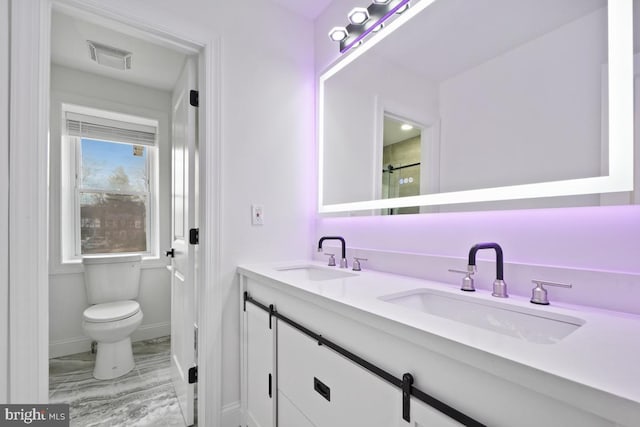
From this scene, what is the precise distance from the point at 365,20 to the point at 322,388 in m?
1.72

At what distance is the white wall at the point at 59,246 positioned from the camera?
233 centimetres

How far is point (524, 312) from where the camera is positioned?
79 centimetres

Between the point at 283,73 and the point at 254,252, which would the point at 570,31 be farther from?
the point at 254,252

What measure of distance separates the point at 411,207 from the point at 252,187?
2.91 ft

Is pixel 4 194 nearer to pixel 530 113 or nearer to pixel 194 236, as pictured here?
pixel 194 236

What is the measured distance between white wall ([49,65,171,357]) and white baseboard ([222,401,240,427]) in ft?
5.34

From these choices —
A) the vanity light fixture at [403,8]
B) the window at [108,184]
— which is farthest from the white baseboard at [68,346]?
the vanity light fixture at [403,8]

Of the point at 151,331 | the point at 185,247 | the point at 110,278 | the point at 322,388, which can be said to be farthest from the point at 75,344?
the point at 322,388

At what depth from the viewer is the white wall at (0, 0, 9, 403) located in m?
1.10

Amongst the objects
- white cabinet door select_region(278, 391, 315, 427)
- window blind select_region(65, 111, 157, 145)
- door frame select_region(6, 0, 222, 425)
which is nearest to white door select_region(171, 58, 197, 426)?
door frame select_region(6, 0, 222, 425)

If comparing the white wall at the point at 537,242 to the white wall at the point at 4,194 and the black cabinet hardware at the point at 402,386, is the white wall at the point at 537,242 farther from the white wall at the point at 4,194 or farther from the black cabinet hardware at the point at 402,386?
the white wall at the point at 4,194

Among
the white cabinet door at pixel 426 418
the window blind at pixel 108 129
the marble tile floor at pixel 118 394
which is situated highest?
the window blind at pixel 108 129

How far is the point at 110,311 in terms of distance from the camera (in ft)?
6.92

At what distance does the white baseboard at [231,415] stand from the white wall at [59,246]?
1629mm
